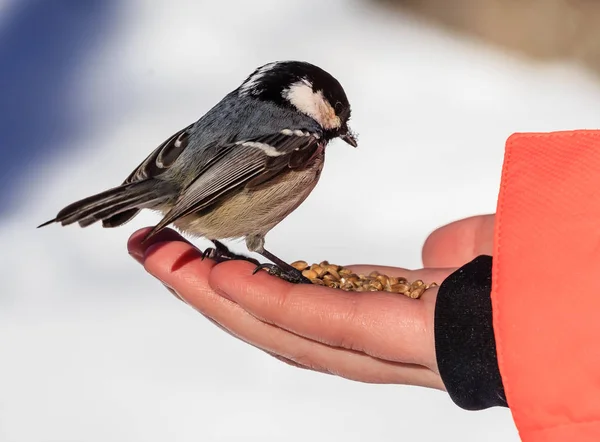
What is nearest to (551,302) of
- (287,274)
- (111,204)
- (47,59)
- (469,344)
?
(469,344)

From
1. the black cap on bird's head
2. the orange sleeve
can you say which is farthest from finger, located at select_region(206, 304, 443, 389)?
the black cap on bird's head

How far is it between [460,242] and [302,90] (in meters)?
0.37

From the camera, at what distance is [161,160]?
3.84ft

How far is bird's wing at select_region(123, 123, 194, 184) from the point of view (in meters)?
1.16

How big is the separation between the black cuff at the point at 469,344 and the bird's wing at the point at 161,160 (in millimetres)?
479

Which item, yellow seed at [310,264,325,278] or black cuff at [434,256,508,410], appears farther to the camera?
yellow seed at [310,264,325,278]

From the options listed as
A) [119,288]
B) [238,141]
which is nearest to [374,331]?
[238,141]

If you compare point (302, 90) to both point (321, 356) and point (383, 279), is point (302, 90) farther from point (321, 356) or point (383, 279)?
point (321, 356)

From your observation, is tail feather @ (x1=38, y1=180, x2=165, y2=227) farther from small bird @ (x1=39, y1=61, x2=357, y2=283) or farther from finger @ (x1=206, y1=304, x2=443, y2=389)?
finger @ (x1=206, y1=304, x2=443, y2=389)

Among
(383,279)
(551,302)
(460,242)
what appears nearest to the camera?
(551,302)

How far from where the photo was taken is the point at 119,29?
6.70 ft

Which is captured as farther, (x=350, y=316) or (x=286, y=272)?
(x=286, y=272)

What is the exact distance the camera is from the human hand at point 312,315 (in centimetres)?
93

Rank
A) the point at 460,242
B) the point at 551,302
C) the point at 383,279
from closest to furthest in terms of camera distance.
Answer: the point at 551,302
the point at 383,279
the point at 460,242
